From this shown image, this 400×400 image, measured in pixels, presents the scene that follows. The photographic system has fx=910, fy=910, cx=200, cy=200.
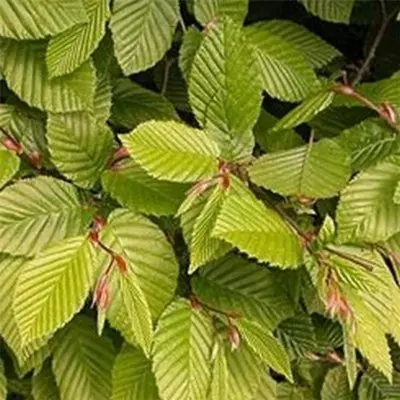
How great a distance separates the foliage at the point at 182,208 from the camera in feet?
3.06

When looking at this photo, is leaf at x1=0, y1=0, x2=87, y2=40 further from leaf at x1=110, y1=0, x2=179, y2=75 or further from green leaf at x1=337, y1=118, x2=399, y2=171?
green leaf at x1=337, y1=118, x2=399, y2=171

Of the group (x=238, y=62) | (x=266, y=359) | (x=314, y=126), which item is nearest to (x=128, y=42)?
(x=238, y=62)

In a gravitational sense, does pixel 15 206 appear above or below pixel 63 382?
above

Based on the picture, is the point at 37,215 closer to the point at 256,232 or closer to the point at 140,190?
the point at 140,190

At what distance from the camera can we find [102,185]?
1016mm

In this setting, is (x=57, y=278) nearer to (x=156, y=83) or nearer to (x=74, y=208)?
(x=74, y=208)

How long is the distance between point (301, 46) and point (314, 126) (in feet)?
0.38

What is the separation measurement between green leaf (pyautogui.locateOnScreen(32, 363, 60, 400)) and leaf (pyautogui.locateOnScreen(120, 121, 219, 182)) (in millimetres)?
352

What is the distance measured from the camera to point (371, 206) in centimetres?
99

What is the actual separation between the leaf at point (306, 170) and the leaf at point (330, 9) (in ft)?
0.79

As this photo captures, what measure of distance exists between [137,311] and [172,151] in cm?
17

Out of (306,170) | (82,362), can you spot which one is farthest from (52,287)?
(306,170)

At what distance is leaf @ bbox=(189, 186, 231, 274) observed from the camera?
0.92 metres

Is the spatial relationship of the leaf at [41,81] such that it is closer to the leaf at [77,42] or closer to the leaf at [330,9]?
the leaf at [77,42]
